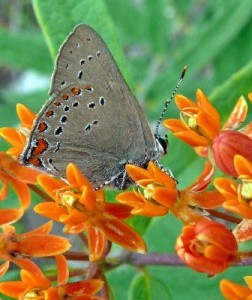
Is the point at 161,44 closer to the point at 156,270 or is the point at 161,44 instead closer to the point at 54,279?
the point at 156,270

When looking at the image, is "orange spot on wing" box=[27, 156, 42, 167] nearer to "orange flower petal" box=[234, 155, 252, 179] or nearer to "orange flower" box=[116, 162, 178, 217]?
"orange flower" box=[116, 162, 178, 217]

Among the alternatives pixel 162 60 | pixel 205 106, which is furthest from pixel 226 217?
pixel 162 60

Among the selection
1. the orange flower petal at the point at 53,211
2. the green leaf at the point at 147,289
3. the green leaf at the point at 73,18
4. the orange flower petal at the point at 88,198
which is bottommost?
the green leaf at the point at 147,289

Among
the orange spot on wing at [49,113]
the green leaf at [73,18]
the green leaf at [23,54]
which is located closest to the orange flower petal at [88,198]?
the orange spot on wing at [49,113]

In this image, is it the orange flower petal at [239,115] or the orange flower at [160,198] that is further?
the orange flower petal at [239,115]

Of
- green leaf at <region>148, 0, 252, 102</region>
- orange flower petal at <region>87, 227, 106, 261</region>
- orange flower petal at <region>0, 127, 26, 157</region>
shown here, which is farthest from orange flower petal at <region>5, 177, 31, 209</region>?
green leaf at <region>148, 0, 252, 102</region>

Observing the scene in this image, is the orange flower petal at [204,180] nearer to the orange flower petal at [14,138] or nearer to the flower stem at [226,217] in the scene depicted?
the flower stem at [226,217]
